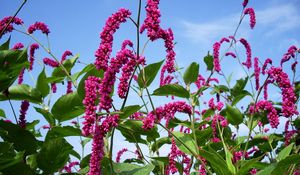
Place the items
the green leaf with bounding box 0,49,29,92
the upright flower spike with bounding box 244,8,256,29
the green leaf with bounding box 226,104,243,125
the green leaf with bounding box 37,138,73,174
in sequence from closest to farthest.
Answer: the green leaf with bounding box 37,138,73,174, the green leaf with bounding box 0,49,29,92, the green leaf with bounding box 226,104,243,125, the upright flower spike with bounding box 244,8,256,29

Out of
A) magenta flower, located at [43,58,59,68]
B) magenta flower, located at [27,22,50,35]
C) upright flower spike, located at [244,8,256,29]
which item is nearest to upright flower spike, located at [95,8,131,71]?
magenta flower, located at [43,58,59,68]

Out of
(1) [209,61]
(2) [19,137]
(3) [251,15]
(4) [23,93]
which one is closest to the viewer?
(2) [19,137]

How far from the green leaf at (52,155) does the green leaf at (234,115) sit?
1980 mm

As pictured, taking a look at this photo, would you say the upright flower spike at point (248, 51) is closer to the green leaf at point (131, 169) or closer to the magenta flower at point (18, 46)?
the magenta flower at point (18, 46)

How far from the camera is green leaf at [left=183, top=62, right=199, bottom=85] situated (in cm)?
343

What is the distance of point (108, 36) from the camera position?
1956mm

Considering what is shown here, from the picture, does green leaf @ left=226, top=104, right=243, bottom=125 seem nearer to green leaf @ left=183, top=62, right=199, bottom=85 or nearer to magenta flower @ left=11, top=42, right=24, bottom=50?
green leaf @ left=183, top=62, right=199, bottom=85

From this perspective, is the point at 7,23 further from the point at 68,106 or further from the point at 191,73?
the point at 191,73

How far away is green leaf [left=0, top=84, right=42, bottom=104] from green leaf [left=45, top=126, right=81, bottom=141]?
1.48 feet

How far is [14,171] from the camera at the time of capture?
1.94 meters

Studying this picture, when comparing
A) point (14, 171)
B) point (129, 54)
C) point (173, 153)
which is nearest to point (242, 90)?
point (173, 153)

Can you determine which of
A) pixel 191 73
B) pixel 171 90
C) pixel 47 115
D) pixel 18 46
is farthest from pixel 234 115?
pixel 18 46

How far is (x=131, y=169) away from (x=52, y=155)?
48 cm

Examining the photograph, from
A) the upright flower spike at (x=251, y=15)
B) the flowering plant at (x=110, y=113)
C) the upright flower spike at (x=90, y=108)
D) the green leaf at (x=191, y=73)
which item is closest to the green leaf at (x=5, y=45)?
the flowering plant at (x=110, y=113)
